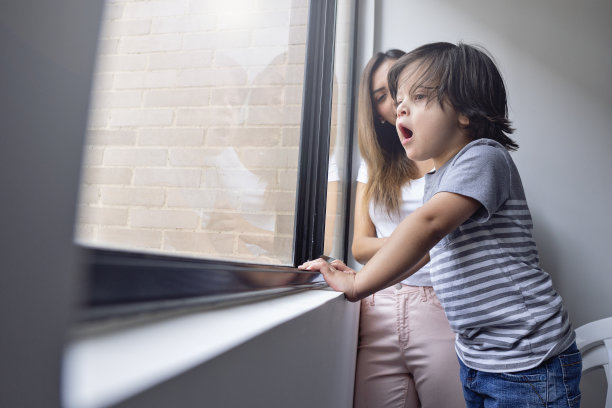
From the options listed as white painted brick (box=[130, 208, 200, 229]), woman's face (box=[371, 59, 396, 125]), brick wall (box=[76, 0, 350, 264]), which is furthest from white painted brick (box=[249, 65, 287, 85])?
woman's face (box=[371, 59, 396, 125])

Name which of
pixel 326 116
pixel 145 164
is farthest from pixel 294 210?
pixel 145 164

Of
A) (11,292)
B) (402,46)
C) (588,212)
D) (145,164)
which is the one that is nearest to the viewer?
(11,292)

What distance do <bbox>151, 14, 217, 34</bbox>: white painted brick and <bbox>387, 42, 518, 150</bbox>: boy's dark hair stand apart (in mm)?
456

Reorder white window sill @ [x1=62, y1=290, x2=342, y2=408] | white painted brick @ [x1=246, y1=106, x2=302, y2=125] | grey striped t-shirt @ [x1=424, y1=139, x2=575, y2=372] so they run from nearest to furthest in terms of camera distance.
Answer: white window sill @ [x1=62, y1=290, x2=342, y2=408], grey striped t-shirt @ [x1=424, y1=139, x2=575, y2=372], white painted brick @ [x1=246, y1=106, x2=302, y2=125]

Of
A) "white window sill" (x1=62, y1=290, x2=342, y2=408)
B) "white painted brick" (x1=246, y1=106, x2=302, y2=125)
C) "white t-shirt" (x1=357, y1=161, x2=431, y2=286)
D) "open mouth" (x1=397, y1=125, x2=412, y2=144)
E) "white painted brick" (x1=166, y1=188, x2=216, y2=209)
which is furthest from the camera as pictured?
"white t-shirt" (x1=357, y1=161, x2=431, y2=286)

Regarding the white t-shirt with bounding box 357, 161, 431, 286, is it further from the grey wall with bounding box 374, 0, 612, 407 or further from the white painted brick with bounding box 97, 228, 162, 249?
the white painted brick with bounding box 97, 228, 162, 249

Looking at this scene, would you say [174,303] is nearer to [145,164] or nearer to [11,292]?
[11,292]

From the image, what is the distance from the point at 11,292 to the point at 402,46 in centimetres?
154

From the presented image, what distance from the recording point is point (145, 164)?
0.58 meters

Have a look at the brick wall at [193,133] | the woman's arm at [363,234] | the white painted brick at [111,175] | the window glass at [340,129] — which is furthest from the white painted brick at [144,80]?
the woman's arm at [363,234]

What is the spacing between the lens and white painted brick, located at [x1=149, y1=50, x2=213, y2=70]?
24.0 inches

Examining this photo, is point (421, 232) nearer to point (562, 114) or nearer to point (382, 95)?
point (382, 95)

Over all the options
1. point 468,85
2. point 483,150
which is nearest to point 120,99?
point 483,150

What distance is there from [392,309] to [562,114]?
34.3 inches
